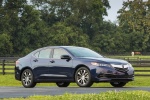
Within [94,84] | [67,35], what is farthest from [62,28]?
[94,84]

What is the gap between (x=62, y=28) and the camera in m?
93.0

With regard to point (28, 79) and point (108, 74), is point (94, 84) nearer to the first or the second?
point (28, 79)

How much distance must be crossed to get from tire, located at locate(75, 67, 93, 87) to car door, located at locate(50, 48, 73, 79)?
Result: 43 centimetres

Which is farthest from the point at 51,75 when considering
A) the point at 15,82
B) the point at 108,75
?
the point at 15,82

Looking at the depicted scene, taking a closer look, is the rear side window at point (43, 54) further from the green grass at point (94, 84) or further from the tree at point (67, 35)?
the tree at point (67, 35)

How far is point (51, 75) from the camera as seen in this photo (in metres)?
17.8

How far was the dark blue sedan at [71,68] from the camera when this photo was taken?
16.7 m

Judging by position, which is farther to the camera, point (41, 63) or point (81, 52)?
point (41, 63)

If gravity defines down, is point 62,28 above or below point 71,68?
above

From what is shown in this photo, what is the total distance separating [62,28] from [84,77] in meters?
76.5

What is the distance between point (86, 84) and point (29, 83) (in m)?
2.33

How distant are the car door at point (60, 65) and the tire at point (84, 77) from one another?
1.41ft

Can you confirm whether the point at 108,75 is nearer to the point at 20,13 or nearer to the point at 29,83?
the point at 29,83

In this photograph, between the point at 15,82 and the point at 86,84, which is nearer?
the point at 86,84
